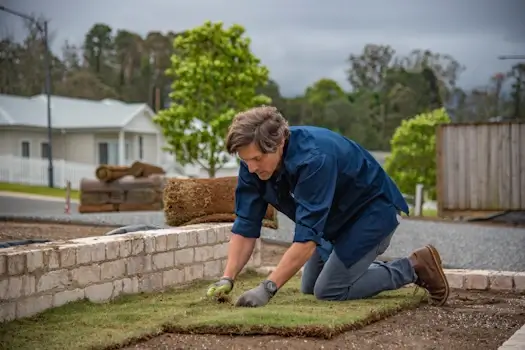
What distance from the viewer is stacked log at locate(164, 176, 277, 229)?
20.3ft

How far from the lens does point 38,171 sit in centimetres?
2778

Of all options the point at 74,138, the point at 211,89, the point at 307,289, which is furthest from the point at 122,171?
the point at 74,138

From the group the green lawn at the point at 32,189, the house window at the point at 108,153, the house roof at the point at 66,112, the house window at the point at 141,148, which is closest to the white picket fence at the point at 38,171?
the green lawn at the point at 32,189

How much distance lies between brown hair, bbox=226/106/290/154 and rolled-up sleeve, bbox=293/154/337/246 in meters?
0.18

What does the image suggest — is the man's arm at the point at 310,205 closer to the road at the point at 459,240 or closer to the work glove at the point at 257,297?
the work glove at the point at 257,297

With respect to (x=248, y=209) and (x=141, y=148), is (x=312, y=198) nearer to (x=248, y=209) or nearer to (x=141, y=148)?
(x=248, y=209)

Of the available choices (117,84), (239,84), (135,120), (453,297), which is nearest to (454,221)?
(453,297)

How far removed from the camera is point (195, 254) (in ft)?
18.2

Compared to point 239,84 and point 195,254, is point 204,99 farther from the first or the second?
point 195,254

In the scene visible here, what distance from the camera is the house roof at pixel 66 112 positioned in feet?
98.3

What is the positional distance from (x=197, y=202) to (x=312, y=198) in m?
2.29

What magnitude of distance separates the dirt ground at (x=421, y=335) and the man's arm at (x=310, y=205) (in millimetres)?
430

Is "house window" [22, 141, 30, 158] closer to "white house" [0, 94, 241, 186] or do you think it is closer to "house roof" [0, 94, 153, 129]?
"white house" [0, 94, 241, 186]

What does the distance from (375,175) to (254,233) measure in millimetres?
649
